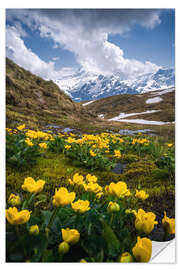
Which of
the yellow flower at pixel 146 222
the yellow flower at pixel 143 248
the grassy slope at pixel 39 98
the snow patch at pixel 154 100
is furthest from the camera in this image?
the snow patch at pixel 154 100

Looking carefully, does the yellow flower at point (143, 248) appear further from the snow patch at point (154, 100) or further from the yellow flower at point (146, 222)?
the snow patch at point (154, 100)

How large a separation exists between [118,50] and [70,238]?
10.8 ft

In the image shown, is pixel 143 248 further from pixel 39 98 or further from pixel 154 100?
pixel 154 100

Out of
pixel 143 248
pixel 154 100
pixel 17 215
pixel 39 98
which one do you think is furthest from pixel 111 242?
pixel 154 100

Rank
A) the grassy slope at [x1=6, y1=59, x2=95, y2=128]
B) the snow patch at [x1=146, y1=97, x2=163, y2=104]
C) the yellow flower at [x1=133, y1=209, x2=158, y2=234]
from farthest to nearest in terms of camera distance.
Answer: the snow patch at [x1=146, y1=97, x2=163, y2=104] < the grassy slope at [x1=6, y1=59, x2=95, y2=128] < the yellow flower at [x1=133, y1=209, x2=158, y2=234]

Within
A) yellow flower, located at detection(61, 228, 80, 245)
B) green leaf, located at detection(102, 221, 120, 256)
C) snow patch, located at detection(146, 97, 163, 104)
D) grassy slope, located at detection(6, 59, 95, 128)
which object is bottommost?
green leaf, located at detection(102, 221, 120, 256)

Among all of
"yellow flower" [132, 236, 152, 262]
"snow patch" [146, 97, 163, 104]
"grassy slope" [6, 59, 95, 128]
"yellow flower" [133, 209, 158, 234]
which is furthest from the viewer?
"snow patch" [146, 97, 163, 104]

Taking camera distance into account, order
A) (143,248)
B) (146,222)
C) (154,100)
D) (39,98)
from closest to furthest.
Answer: (143,248), (146,222), (39,98), (154,100)

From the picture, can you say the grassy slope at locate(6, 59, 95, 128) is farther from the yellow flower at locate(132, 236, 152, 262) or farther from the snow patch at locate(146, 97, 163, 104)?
the snow patch at locate(146, 97, 163, 104)

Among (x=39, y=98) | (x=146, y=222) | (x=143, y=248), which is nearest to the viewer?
(x=143, y=248)

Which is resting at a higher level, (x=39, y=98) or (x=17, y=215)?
(x=39, y=98)

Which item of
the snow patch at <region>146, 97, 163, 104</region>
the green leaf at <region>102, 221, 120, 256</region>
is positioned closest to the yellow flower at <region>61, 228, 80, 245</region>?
the green leaf at <region>102, 221, 120, 256</region>

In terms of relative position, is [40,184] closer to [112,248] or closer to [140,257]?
[112,248]

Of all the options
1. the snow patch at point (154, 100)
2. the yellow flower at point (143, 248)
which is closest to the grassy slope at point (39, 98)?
the yellow flower at point (143, 248)
